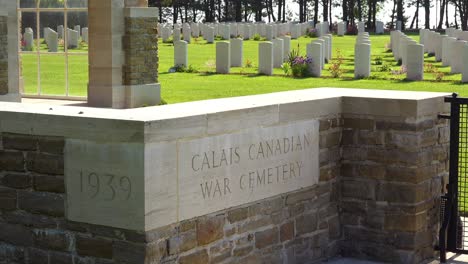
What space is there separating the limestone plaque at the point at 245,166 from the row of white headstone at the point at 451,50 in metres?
13.4

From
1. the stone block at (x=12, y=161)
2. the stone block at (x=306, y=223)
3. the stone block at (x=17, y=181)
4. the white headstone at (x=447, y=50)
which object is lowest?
the stone block at (x=306, y=223)

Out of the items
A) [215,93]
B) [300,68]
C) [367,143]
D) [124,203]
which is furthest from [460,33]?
[124,203]

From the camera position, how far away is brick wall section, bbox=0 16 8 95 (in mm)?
14656

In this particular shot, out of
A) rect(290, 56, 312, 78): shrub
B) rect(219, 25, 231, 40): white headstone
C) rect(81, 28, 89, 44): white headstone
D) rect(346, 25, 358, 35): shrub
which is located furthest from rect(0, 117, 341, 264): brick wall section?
rect(346, 25, 358, 35): shrub

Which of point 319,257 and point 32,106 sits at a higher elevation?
point 32,106

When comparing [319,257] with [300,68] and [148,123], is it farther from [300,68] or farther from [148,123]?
[300,68]

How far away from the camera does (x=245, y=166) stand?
664 cm

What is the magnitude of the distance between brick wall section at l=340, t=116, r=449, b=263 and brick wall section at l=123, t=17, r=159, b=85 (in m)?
7.74

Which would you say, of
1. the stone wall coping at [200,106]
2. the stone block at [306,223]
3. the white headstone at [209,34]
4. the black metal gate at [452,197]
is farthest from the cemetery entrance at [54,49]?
the white headstone at [209,34]

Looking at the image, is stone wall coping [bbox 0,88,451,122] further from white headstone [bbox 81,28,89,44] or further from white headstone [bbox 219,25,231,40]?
white headstone [bbox 219,25,231,40]

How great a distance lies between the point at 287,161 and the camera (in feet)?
23.4

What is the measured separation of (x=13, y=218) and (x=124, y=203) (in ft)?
3.46

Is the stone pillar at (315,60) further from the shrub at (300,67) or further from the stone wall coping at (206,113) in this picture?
the stone wall coping at (206,113)

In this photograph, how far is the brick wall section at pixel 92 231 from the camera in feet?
19.3
